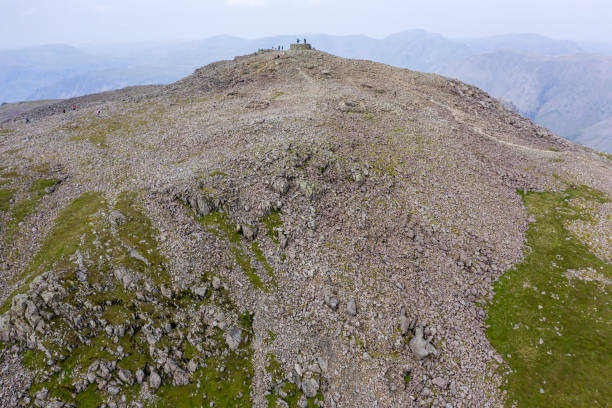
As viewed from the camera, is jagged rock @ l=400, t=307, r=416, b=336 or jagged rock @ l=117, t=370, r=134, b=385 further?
Result: jagged rock @ l=400, t=307, r=416, b=336

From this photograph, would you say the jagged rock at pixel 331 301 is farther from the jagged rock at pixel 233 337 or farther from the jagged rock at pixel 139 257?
the jagged rock at pixel 139 257

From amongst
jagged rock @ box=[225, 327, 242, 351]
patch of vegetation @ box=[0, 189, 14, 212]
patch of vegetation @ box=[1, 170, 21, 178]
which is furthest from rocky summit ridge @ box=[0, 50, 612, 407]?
patch of vegetation @ box=[0, 189, 14, 212]

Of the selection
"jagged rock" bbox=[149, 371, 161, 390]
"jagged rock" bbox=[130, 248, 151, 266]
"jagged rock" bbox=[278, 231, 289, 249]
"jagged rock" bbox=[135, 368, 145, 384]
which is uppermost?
"jagged rock" bbox=[130, 248, 151, 266]

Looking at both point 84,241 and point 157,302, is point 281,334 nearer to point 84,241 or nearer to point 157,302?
point 157,302

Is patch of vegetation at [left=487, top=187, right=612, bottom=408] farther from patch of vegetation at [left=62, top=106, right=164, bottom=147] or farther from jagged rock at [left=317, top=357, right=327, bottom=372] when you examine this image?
patch of vegetation at [left=62, top=106, right=164, bottom=147]

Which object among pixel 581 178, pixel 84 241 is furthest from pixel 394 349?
pixel 581 178

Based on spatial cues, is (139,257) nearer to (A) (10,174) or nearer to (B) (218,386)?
(B) (218,386)

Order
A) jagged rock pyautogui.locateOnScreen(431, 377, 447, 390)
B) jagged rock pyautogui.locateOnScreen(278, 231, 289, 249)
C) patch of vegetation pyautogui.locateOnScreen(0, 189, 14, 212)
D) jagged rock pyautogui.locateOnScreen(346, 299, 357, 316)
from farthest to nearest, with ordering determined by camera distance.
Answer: patch of vegetation pyautogui.locateOnScreen(0, 189, 14, 212) → jagged rock pyautogui.locateOnScreen(278, 231, 289, 249) → jagged rock pyautogui.locateOnScreen(346, 299, 357, 316) → jagged rock pyautogui.locateOnScreen(431, 377, 447, 390)
